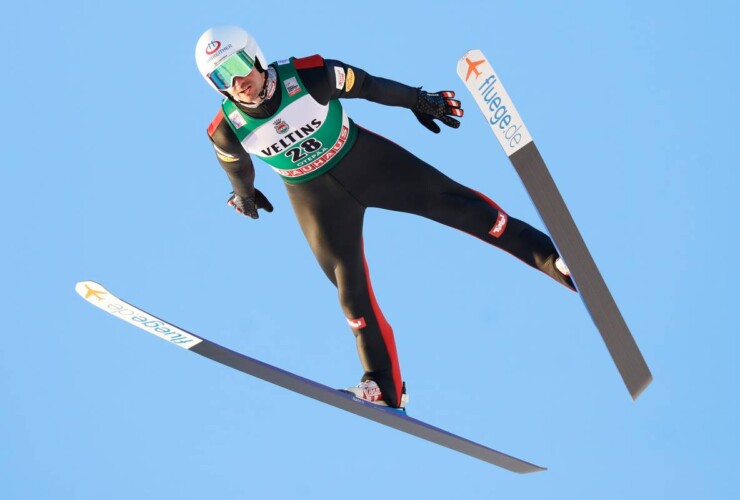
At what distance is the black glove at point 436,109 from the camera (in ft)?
20.5

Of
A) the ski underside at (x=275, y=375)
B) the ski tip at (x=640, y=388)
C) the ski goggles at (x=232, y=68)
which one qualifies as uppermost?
the ski goggles at (x=232, y=68)

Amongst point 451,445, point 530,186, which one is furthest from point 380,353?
point 530,186

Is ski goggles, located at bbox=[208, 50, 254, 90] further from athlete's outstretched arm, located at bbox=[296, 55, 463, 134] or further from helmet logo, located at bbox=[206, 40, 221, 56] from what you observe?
athlete's outstretched arm, located at bbox=[296, 55, 463, 134]

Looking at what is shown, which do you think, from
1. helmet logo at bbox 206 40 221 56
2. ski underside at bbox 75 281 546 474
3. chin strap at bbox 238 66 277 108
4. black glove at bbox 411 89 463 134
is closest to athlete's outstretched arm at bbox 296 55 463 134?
black glove at bbox 411 89 463 134

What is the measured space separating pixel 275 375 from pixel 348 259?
2.31ft

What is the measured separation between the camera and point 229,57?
5598mm

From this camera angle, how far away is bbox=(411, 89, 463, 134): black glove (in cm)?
624

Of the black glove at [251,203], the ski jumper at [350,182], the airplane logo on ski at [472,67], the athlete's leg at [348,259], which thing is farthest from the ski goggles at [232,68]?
the airplane logo on ski at [472,67]

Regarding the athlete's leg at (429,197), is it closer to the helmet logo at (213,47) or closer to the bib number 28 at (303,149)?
the bib number 28 at (303,149)

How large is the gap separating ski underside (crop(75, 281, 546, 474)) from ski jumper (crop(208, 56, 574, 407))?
336mm

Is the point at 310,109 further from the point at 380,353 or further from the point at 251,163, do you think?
the point at 380,353

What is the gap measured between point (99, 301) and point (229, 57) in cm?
129

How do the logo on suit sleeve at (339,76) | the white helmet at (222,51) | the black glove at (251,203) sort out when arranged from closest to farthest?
1. the white helmet at (222,51)
2. the logo on suit sleeve at (339,76)
3. the black glove at (251,203)

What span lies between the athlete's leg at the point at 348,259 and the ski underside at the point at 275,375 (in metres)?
0.30
